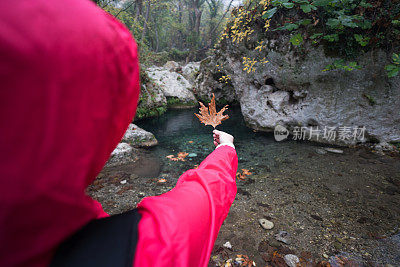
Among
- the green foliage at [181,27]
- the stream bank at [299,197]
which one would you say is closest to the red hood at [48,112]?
the stream bank at [299,197]

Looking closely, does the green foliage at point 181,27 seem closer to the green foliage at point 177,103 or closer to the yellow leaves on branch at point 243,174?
the green foliage at point 177,103

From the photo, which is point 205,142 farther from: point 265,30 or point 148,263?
point 148,263

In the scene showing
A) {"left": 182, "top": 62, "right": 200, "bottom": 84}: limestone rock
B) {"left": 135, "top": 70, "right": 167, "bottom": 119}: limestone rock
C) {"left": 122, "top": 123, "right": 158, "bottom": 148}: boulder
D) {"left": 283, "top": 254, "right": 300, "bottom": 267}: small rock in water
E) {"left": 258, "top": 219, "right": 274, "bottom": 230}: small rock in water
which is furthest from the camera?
{"left": 182, "top": 62, "right": 200, "bottom": 84}: limestone rock

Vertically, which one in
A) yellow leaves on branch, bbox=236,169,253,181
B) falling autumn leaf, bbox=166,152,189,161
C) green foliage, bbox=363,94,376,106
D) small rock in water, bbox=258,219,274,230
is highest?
green foliage, bbox=363,94,376,106

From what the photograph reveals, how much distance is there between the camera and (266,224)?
8.40 feet

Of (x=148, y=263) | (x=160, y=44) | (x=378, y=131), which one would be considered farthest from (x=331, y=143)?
(x=160, y=44)

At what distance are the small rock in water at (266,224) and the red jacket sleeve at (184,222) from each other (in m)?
2.13

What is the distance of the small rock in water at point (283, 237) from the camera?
2277mm

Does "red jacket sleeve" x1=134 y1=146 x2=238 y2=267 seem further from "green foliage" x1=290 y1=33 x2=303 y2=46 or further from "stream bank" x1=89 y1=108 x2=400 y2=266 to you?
"green foliage" x1=290 y1=33 x2=303 y2=46

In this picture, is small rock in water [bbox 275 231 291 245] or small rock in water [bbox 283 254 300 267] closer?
small rock in water [bbox 283 254 300 267]

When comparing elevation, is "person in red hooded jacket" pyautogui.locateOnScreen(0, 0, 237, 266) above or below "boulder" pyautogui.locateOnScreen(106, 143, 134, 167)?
above

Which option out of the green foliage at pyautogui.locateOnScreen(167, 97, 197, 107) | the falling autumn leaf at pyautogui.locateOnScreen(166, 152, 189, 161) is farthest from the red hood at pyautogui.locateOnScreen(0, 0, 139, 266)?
the green foliage at pyautogui.locateOnScreen(167, 97, 197, 107)

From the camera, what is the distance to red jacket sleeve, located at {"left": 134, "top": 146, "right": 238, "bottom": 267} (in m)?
0.54

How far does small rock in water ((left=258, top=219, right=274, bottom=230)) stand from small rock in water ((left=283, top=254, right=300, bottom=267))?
17.6 inches
